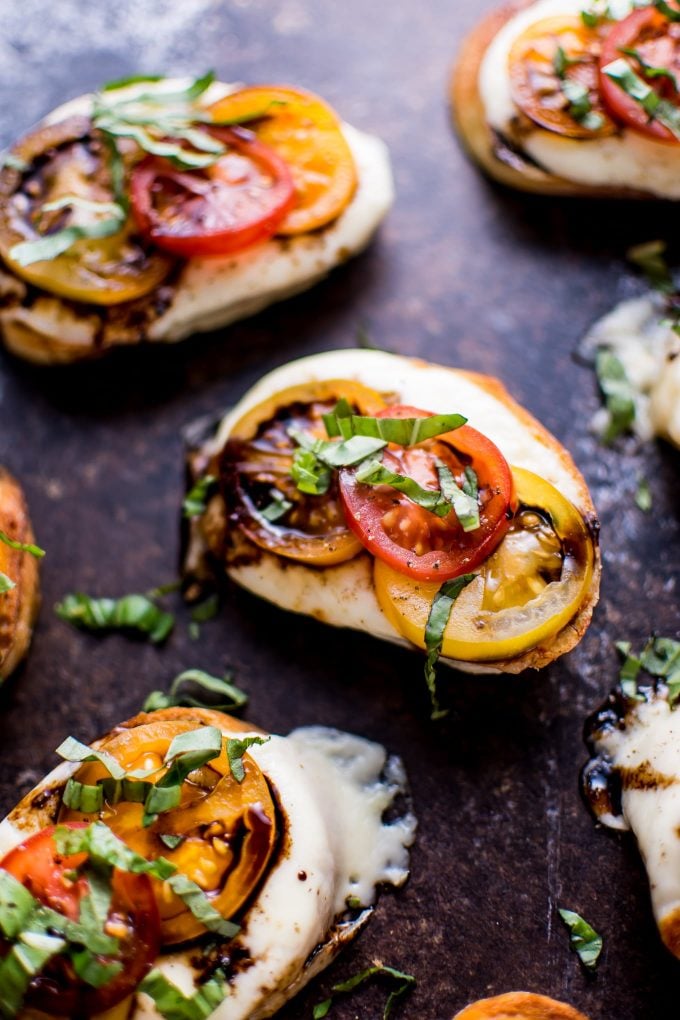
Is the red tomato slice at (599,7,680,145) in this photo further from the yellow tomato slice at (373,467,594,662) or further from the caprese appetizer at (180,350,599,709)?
the yellow tomato slice at (373,467,594,662)

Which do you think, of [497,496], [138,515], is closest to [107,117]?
[138,515]

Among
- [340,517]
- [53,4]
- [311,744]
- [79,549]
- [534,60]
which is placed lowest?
[311,744]

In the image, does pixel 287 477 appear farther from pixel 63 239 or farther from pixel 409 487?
pixel 63 239

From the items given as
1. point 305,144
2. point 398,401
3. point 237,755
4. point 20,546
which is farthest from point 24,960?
point 305,144

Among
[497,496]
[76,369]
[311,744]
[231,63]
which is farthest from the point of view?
[231,63]

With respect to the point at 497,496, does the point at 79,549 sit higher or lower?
lower

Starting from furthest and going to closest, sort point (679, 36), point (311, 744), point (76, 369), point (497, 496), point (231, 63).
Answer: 1. point (231, 63)
2. point (76, 369)
3. point (679, 36)
4. point (311, 744)
5. point (497, 496)

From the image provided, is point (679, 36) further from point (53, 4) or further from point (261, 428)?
point (53, 4)
